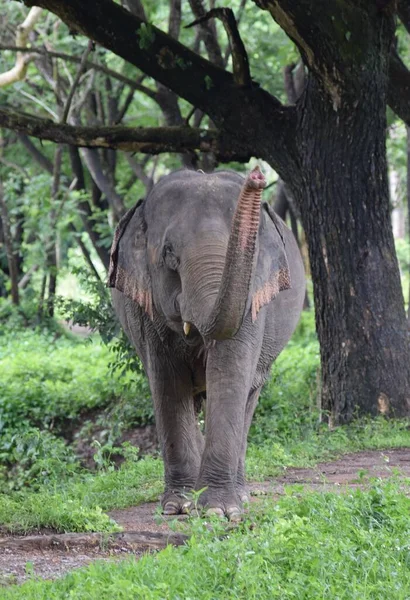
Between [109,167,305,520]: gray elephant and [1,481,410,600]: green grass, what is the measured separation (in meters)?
1.08

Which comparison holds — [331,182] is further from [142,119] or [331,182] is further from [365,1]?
[142,119]

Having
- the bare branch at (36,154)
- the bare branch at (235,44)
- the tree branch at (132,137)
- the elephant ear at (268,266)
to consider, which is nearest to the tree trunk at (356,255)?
the bare branch at (235,44)

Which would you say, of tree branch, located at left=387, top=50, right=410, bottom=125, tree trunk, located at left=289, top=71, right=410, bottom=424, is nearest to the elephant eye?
tree trunk, located at left=289, top=71, right=410, bottom=424

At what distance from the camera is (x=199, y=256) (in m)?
6.88

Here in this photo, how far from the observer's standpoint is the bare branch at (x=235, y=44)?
35.7ft

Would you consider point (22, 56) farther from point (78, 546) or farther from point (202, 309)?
point (78, 546)

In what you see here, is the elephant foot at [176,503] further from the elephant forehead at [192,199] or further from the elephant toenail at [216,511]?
the elephant forehead at [192,199]

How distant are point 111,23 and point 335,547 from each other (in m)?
6.75

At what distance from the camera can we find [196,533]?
5648 mm

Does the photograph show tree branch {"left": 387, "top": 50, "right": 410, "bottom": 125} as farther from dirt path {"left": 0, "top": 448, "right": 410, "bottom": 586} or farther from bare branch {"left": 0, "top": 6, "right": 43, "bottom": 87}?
dirt path {"left": 0, "top": 448, "right": 410, "bottom": 586}

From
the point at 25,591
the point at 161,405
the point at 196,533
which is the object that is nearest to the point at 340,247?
the point at 161,405

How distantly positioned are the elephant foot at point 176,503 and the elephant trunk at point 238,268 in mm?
1211

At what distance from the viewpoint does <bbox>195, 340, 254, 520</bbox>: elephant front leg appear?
6801 millimetres

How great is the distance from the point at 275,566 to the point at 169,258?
265 cm
